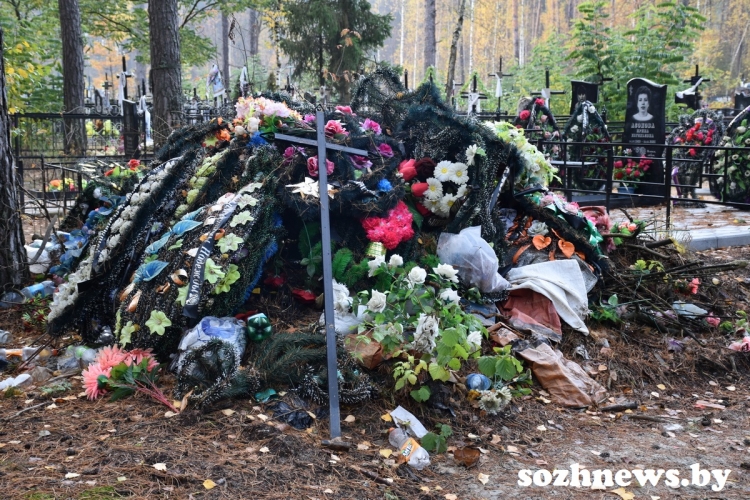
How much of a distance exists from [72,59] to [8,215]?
37.3ft

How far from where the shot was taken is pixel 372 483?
135 inches

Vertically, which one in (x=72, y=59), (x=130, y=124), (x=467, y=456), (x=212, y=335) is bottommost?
(x=467, y=456)

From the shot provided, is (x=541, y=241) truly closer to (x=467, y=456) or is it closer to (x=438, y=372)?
(x=438, y=372)

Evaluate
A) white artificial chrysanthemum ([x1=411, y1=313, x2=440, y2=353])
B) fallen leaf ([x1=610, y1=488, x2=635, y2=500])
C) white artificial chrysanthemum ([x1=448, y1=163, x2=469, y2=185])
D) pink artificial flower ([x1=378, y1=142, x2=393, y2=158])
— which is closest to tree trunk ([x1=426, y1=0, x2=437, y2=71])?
pink artificial flower ([x1=378, y1=142, x2=393, y2=158])

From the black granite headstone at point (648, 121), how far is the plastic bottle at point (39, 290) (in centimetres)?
1030

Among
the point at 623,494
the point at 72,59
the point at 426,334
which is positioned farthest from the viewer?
the point at 72,59

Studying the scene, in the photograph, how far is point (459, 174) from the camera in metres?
5.70

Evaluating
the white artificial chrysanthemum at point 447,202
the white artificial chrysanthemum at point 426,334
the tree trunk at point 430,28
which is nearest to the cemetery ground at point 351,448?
the white artificial chrysanthemum at point 426,334

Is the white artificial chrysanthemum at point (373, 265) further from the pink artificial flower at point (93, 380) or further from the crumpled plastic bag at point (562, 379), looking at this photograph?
the pink artificial flower at point (93, 380)

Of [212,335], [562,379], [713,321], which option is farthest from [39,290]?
[713,321]

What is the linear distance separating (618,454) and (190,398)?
2429 mm

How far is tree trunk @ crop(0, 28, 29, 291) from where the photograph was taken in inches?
239

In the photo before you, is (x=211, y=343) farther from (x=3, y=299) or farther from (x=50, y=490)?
(x=3, y=299)

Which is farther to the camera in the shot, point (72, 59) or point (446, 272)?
point (72, 59)
